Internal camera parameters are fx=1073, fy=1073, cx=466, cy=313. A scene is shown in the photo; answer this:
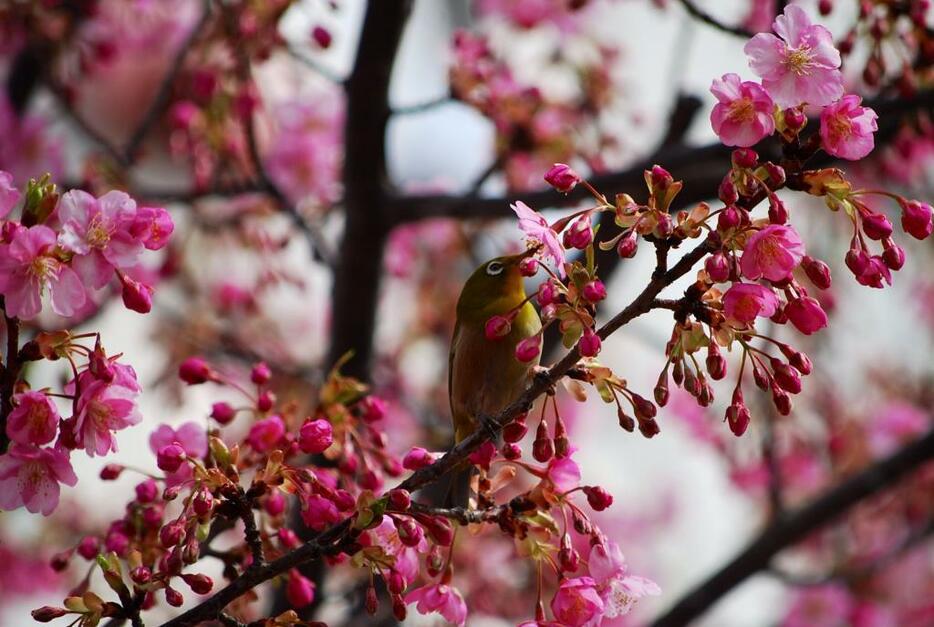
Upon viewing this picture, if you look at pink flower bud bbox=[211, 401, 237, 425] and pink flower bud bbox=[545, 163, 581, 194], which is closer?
pink flower bud bbox=[545, 163, 581, 194]

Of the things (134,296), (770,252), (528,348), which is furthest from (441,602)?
(770,252)

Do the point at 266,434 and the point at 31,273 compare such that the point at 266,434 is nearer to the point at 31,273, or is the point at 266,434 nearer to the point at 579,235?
the point at 31,273

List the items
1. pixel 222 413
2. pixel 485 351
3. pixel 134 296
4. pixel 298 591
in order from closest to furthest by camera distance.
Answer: pixel 134 296 → pixel 298 591 → pixel 222 413 → pixel 485 351

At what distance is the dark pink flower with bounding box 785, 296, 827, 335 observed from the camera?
1.65 meters

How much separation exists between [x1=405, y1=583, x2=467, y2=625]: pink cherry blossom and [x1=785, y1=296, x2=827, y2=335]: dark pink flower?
0.81 meters

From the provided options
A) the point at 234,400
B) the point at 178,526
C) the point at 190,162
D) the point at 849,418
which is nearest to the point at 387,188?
the point at 190,162

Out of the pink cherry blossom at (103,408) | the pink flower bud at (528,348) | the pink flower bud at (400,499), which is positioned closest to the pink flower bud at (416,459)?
the pink flower bud at (400,499)

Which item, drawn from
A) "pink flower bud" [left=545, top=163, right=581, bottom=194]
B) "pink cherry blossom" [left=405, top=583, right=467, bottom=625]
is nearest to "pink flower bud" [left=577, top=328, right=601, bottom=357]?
"pink flower bud" [left=545, top=163, right=581, bottom=194]

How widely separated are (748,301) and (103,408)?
1.05 meters

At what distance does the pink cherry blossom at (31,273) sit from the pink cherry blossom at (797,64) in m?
1.16

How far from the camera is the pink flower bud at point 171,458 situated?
70.8 inches

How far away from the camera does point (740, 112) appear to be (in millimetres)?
1722

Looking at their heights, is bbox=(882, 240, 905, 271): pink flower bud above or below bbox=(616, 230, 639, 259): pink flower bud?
below

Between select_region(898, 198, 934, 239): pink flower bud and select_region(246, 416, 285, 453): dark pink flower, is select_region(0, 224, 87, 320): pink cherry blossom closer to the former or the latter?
select_region(246, 416, 285, 453): dark pink flower
